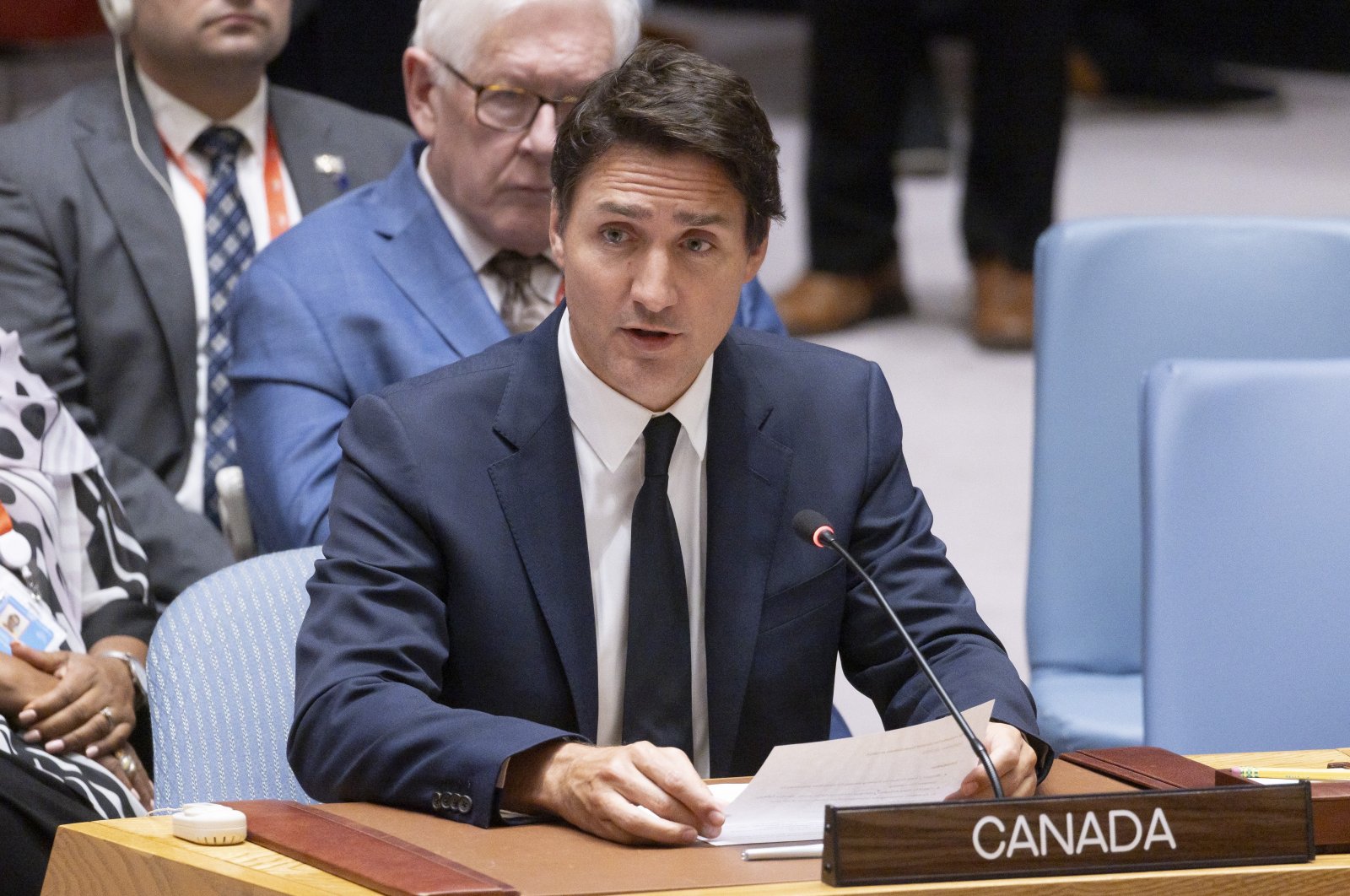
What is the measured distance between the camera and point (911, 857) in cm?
131

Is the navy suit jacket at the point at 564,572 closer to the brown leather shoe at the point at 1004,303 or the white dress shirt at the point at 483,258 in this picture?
the white dress shirt at the point at 483,258

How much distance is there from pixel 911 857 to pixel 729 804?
19cm

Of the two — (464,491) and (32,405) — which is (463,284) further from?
(464,491)

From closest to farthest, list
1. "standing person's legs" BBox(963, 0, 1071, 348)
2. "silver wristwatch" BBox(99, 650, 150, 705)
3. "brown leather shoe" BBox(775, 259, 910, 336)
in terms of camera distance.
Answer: "silver wristwatch" BBox(99, 650, 150, 705) < "standing person's legs" BBox(963, 0, 1071, 348) < "brown leather shoe" BBox(775, 259, 910, 336)

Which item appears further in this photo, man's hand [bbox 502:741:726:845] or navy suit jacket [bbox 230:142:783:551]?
navy suit jacket [bbox 230:142:783:551]

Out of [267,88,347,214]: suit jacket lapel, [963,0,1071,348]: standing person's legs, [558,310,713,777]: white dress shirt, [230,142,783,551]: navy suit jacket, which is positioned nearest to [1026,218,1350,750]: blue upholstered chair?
[230,142,783,551]: navy suit jacket

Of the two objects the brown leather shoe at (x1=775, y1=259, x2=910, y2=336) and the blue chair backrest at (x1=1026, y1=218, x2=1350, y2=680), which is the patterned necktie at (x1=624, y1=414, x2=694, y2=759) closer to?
the blue chair backrest at (x1=1026, y1=218, x2=1350, y2=680)

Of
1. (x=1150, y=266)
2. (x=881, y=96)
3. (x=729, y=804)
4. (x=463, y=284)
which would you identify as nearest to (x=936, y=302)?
(x=881, y=96)

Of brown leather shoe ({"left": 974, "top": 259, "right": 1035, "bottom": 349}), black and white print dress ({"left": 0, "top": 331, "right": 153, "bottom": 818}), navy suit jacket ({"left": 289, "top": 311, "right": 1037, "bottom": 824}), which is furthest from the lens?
brown leather shoe ({"left": 974, "top": 259, "right": 1035, "bottom": 349})

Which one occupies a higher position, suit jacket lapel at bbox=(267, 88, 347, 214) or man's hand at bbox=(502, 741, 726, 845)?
suit jacket lapel at bbox=(267, 88, 347, 214)

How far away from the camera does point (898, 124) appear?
5242 millimetres

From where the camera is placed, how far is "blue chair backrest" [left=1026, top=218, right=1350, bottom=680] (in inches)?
104

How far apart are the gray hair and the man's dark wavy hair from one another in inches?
29.2

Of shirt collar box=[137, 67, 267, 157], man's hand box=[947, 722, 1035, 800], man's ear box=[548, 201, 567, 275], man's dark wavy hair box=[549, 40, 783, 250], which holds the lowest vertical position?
man's hand box=[947, 722, 1035, 800]
